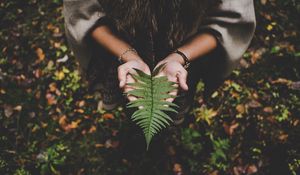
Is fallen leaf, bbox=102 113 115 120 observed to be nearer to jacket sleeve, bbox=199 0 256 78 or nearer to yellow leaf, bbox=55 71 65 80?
yellow leaf, bbox=55 71 65 80

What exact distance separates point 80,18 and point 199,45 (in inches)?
30.6

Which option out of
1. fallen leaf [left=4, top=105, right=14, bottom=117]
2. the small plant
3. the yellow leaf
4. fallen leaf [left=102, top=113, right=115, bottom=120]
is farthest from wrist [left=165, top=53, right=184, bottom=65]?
fallen leaf [left=4, top=105, right=14, bottom=117]

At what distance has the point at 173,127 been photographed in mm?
3199

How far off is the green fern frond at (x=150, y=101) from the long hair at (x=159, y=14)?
32 cm

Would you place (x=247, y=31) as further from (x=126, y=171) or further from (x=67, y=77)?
(x=67, y=77)

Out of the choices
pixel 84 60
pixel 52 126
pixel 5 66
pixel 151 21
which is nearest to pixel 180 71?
pixel 151 21

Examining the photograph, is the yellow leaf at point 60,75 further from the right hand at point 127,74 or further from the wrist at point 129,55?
the right hand at point 127,74

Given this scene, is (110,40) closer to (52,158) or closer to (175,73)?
(175,73)

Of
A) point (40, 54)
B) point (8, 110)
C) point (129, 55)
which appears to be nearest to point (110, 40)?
point (129, 55)

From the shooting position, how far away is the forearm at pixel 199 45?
194 cm

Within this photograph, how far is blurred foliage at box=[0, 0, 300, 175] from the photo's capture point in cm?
305

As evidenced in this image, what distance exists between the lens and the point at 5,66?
391 centimetres

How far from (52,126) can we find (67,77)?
640 millimetres

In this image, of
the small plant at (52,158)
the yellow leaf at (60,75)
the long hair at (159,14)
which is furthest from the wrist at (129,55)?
the yellow leaf at (60,75)
